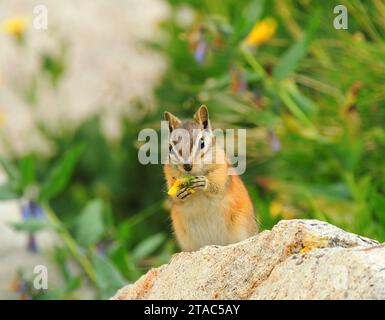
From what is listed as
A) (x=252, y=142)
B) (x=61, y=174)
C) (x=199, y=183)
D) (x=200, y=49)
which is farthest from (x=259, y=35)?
(x=199, y=183)

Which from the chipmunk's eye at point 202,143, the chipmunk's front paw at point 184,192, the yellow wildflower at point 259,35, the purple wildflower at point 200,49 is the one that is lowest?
the chipmunk's front paw at point 184,192

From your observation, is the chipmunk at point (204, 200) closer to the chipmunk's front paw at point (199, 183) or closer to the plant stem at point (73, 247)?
the chipmunk's front paw at point (199, 183)

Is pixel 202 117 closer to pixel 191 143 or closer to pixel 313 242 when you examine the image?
pixel 191 143

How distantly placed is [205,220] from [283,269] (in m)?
1.27

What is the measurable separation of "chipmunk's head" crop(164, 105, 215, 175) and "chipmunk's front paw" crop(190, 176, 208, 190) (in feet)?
0.22

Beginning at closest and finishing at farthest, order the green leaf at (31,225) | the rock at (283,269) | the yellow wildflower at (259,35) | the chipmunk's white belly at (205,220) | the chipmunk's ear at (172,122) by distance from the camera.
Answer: the rock at (283,269), the chipmunk's ear at (172,122), the chipmunk's white belly at (205,220), the green leaf at (31,225), the yellow wildflower at (259,35)

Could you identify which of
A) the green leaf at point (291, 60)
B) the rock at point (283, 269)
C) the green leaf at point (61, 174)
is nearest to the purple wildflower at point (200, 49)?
the green leaf at point (291, 60)

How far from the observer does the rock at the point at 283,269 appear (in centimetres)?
302

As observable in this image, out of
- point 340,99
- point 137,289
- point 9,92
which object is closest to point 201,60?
point 340,99

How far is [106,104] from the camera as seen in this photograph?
1061 cm

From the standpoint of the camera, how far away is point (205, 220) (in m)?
4.55

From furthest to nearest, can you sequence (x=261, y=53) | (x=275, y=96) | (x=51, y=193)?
1. (x=261, y=53)
2. (x=275, y=96)
3. (x=51, y=193)
